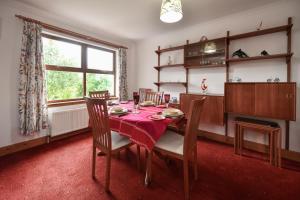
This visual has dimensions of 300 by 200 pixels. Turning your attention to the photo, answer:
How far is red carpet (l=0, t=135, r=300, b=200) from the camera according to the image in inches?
59.9

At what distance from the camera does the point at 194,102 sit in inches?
52.5

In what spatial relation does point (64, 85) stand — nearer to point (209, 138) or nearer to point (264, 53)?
point (209, 138)

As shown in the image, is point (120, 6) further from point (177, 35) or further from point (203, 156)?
point (203, 156)

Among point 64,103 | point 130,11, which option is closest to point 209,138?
point 130,11

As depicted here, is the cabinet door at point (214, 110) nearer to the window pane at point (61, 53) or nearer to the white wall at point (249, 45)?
the white wall at point (249, 45)

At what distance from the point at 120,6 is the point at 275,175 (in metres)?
3.25

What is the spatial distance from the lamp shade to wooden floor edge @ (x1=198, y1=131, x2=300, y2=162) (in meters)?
1.66

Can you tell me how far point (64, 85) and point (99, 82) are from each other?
33.8 inches

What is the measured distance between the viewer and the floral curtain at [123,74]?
4.09m

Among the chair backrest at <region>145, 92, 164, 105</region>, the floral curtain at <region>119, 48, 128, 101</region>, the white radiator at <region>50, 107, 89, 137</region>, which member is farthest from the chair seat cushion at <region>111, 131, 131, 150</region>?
the floral curtain at <region>119, 48, 128, 101</region>

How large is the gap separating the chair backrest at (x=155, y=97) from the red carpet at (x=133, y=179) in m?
0.92

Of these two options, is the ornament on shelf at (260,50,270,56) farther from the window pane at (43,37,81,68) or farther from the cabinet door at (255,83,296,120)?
the window pane at (43,37,81,68)

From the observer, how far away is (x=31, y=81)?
2.48m

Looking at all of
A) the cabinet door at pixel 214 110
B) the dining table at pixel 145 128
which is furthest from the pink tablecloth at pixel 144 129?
the cabinet door at pixel 214 110
